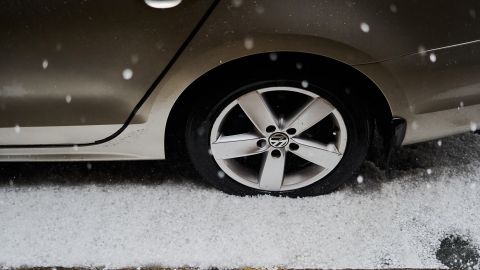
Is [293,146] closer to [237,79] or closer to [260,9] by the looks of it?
[237,79]

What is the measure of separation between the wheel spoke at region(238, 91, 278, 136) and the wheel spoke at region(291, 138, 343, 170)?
0.16 meters

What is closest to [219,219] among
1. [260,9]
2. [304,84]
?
[304,84]

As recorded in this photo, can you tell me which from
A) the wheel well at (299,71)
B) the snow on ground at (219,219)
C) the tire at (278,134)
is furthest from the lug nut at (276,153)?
the wheel well at (299,71)

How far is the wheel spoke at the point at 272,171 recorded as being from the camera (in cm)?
237

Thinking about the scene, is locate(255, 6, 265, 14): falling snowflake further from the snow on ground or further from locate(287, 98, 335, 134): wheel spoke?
the snow on ground

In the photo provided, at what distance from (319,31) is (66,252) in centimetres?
143

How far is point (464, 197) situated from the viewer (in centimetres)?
255

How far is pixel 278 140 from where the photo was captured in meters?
2.32

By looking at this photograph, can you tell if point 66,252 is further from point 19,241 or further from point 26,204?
point 26,204

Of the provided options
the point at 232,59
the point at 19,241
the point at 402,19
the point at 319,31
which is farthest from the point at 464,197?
the point at 19,241

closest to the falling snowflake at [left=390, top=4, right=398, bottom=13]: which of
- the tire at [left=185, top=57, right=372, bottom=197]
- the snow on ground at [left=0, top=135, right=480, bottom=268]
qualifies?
the tire at [left=185, top=57, right=372, bottom=197]

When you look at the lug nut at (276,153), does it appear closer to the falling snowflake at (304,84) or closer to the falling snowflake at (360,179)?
the falling snowflake at (304,84)

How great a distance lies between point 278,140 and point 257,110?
18cm

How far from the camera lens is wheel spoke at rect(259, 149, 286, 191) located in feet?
7.77
